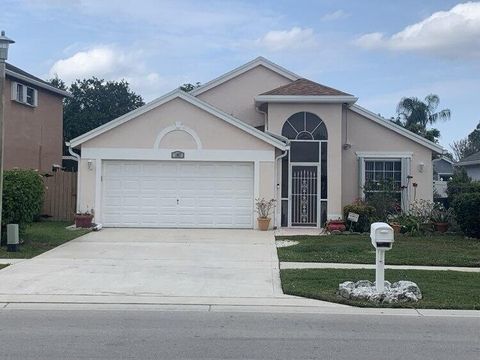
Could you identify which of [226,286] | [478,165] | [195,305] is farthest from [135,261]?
[478,165]

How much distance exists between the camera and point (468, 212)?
1772 cm

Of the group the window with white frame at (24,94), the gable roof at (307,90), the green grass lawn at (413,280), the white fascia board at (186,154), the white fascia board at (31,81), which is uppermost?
the white fascia board at (31,81)

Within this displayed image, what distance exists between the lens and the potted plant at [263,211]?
64.7ft

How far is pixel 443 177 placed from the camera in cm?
4588

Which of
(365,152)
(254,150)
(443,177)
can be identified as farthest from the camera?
(443,177)

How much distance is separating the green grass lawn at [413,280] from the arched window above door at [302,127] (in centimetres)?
980

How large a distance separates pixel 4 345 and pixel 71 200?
16.6 m

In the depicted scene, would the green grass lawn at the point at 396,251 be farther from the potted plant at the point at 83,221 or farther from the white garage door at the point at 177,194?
the potted plant at the point at 83,221

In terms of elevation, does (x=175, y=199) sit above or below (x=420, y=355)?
above

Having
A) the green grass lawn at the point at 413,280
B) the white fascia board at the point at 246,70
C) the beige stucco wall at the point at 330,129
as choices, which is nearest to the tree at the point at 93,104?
the white fascia board at the point at 246,70

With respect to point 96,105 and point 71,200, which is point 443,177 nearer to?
point 96,105

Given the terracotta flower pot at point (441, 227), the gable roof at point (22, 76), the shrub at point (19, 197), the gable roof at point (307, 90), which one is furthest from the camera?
the gable roof at point (22, 76)

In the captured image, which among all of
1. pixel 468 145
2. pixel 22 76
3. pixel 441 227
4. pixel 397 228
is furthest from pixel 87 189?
pixel 468 145

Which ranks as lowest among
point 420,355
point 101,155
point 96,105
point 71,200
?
point 420,355
